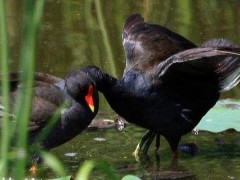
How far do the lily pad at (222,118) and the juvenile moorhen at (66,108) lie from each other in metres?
0.92

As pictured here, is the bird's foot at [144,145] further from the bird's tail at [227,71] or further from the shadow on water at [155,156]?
the bird's tail at [227,71]

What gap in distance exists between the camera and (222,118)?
5754 mm

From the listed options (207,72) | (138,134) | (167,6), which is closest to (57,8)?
(167,6)

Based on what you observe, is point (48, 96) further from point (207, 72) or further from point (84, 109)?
point (207, 72)

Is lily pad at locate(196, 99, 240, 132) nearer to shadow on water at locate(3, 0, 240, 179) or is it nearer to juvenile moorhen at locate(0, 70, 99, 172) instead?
shadow on water at locate(3, 0, 240, 179)

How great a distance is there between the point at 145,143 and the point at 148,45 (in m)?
A: 0.72

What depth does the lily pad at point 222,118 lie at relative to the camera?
18.3 feet

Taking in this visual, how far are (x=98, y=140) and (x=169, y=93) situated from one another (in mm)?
649

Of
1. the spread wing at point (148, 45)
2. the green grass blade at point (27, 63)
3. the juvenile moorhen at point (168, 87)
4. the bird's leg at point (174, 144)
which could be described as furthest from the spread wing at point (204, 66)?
the green grass blade at point (27, 63)

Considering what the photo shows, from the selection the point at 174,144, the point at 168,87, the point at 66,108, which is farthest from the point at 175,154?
the point at 66,108

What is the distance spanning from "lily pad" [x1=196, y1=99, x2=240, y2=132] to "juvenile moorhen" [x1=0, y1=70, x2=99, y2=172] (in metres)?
0.92

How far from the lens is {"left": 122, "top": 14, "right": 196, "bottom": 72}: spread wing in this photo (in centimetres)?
559

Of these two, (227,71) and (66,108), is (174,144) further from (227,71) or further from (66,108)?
(66,108)

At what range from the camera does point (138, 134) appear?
5.98 metres
